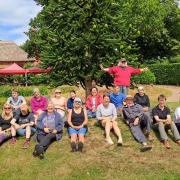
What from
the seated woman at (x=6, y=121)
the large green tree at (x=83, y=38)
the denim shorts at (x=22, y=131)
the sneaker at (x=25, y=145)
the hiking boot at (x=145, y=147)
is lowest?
the hiking boot at (x=145, y=147)

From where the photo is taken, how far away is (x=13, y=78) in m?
40.5

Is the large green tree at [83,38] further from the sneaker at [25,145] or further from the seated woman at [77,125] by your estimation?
the sneaker at [25,145]

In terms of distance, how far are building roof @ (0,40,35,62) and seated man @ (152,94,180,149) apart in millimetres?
44515

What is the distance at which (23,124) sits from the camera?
12.3 meters

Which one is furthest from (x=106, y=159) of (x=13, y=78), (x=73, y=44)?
(x=13, y=78)

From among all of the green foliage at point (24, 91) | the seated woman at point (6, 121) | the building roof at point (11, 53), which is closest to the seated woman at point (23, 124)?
the seated woman at point (6, 121)

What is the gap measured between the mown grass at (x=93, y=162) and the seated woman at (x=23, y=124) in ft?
0.93

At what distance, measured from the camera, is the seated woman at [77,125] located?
11.6 m

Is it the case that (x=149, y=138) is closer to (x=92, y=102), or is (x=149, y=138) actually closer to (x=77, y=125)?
(x=77, y=125)

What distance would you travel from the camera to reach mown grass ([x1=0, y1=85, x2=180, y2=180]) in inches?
407

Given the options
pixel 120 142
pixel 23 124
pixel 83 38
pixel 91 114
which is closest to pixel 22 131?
pixel 23 124

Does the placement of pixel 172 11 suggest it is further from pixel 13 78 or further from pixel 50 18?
pixel 50 18

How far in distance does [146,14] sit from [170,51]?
10.4 metres

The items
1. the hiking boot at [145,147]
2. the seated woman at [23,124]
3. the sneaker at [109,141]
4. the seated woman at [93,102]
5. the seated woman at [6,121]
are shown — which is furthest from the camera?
the seated woman at [93,102]
